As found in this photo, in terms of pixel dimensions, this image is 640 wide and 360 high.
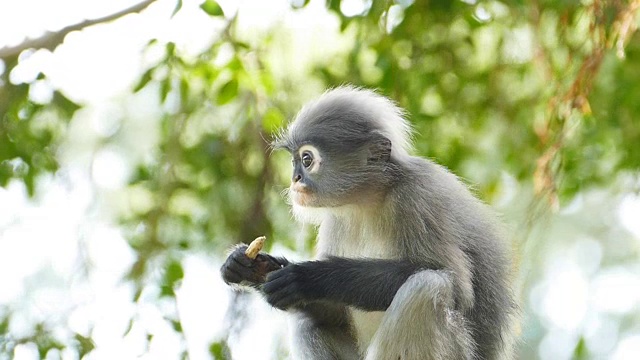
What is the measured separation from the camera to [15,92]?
7.42 m

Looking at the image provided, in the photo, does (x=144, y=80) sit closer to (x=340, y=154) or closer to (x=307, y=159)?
(x=307, y=159)

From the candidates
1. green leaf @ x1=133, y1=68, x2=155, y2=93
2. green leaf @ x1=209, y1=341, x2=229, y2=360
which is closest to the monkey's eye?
green leaf @ x1=133, y1=68, x2=155, y2=93

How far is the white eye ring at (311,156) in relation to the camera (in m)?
6.06

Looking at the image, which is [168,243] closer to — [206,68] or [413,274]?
[206,68]

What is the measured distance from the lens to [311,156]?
6.08 meters

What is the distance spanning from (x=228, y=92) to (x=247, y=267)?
2304 millimetres

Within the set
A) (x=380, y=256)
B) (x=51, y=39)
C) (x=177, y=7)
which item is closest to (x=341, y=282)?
(x=380, y=256)

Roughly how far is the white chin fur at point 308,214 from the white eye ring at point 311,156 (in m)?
0.26

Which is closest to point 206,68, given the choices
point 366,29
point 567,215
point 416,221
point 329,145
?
point 366,29

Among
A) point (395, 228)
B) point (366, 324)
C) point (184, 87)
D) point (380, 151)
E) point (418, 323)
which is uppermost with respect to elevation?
point (380, 151)

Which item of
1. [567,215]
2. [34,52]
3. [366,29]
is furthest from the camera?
[567,215]

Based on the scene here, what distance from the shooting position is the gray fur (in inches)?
224

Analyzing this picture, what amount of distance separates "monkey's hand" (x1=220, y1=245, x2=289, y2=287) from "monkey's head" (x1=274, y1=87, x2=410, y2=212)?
40cm

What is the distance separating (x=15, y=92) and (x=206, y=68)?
1.47 m
